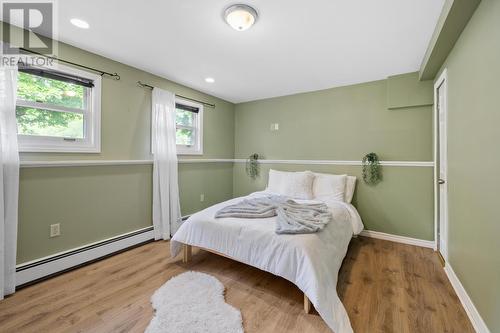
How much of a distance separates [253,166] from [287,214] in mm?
2063

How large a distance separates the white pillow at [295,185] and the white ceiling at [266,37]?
143cm

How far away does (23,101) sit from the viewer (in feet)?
6.02

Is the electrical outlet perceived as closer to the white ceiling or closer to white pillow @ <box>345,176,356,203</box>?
the white ceiling

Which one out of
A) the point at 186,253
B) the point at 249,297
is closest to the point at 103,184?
the point at 186,253

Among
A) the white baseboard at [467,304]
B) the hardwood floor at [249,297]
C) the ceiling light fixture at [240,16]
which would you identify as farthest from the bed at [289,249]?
the ceiling light fixture at [240,16]

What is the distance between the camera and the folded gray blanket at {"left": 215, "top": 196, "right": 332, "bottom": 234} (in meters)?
1.70

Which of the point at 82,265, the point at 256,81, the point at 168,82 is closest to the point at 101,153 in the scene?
the point at 82,265

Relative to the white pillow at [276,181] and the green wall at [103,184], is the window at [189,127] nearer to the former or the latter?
the green wall at [103,184]

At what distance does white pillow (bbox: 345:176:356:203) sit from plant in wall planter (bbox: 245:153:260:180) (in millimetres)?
1634

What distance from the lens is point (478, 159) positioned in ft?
4.48

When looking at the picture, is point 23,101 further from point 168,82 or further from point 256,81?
point 256,81

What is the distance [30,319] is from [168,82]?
280 centimetres

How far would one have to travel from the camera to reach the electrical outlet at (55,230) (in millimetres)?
1952

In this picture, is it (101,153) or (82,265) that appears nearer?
(82,265)
